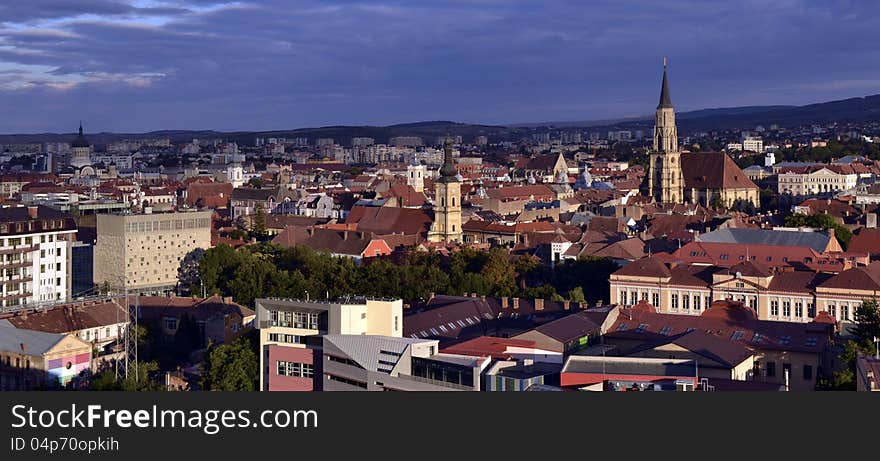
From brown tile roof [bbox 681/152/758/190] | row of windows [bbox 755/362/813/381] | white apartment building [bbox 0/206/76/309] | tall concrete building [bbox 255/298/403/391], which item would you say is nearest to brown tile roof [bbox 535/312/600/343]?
tall concrete building [bbox 255/298/403/391]

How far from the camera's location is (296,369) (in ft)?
105

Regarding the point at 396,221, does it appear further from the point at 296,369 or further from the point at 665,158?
the point at 296,369

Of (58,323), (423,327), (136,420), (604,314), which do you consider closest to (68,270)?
(58,323)

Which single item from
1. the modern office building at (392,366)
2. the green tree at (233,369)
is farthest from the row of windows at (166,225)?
the modern office building at (392,366)

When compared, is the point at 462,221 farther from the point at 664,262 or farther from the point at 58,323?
the point at 58,323

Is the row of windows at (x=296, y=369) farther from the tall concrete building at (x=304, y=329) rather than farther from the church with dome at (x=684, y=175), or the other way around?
the church with dome at (x=684, y=175)

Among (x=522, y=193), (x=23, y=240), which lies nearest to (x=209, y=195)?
(x=522, y=193)

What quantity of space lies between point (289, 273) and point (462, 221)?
27.4 meters

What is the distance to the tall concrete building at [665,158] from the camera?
97875 millimetres

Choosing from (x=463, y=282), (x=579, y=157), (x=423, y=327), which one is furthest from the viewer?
(x=579, y=157)

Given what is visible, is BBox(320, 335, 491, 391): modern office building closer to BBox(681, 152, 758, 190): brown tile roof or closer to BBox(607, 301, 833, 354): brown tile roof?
BBox(607, 301, 833, 354): brown tile roof

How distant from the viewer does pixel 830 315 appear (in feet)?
148

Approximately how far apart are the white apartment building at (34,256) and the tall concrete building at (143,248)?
5.95m

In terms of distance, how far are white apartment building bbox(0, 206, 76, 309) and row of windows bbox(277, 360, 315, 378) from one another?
1855cm
